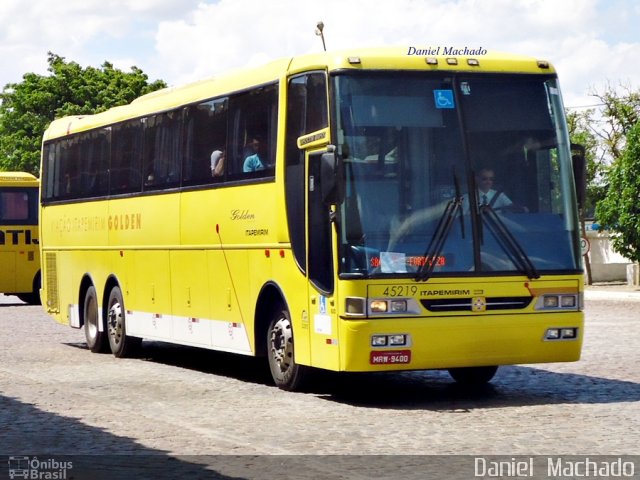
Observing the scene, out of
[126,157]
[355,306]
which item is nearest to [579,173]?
[355,306]

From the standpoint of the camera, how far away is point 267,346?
637 inches

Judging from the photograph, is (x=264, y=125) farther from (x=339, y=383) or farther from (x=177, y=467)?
(x=177, y=467)

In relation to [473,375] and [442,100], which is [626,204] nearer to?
[473,375]

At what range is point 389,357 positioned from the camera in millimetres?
13898

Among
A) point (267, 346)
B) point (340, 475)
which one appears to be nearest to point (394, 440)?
point (340, 475)

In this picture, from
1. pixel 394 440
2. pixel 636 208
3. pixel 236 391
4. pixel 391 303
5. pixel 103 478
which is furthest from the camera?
pixel 636 208

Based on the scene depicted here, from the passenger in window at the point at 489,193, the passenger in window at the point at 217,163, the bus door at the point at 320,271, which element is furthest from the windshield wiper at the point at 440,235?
the passenger in window at the point at 217,163

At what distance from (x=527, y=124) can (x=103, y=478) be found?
6.69 metres

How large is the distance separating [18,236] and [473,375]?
2324 centimetres

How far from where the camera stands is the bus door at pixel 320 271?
558 inches

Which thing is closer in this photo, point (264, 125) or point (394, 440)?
point (394, 440)

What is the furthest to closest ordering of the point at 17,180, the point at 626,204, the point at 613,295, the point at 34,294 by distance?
the point at 626,204 < the point at 34,294 < the point at 17,180 < the point at 613,295

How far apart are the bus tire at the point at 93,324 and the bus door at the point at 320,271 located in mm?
8154

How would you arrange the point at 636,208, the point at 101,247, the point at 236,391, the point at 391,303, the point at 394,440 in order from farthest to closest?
the point at 636,208 → the point at 101,247 → the point at 236,391 → the point at 391,303 → the point at 394,440
